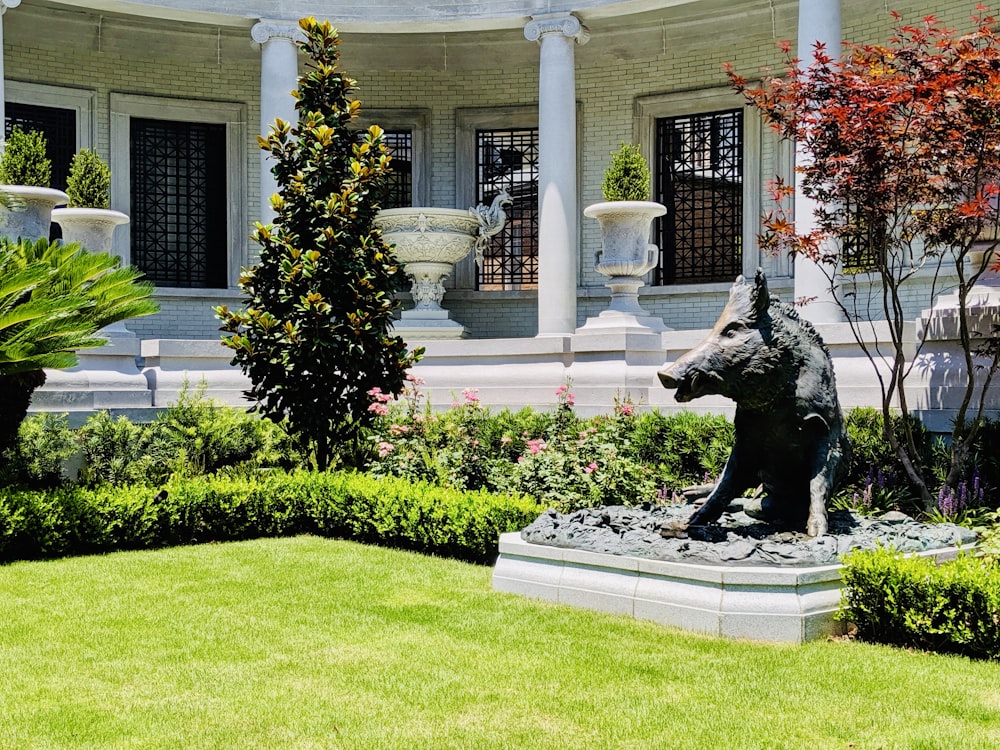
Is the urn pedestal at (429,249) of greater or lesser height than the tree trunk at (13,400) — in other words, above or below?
above

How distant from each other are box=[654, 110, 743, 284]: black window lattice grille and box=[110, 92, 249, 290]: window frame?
7679 millimetres

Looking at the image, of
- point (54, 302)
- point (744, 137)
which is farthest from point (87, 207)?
point (744, 137)

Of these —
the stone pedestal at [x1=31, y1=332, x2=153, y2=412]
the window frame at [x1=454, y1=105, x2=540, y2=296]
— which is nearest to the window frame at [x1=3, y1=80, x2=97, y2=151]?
the window frame at [x1=454, y1=105, x2=540, y2=296]

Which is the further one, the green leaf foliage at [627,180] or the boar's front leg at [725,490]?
the green leaf foliage at [627,180]

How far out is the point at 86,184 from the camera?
13586 mm

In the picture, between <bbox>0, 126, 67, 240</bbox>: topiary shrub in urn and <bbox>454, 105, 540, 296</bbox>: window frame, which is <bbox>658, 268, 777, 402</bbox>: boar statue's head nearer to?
<bbox>0, 126, 67, 240</bbox>: topiary shrub in urn

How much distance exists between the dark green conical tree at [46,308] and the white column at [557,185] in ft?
21.6

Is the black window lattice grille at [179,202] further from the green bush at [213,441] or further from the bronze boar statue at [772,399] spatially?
the bronze boar statue at [772,399]

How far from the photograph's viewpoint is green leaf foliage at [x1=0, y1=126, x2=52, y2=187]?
12.9 meters

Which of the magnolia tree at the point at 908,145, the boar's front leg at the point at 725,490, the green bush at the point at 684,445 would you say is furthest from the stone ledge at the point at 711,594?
the green bush at the point at 684,445

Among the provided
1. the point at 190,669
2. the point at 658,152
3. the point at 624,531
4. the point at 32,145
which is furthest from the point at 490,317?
the point at 190,669

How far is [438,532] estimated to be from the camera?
27.2 feet

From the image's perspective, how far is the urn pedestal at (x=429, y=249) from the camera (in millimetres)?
16500

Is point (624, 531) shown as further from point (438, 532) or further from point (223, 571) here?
point (223, 571)
